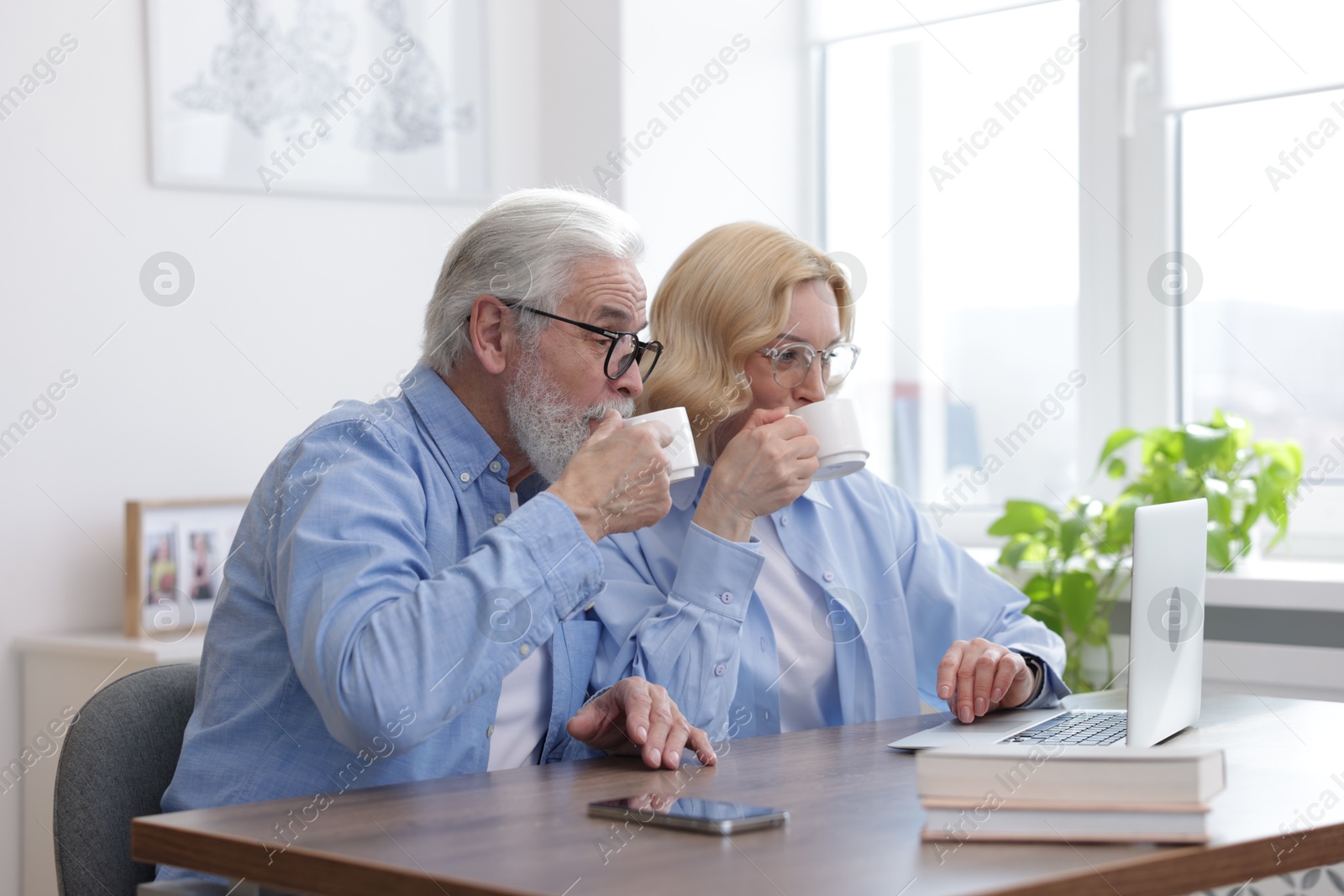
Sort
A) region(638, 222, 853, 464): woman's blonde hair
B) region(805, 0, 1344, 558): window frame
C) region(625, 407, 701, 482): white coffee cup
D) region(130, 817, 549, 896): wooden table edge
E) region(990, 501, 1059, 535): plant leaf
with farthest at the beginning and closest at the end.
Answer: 1. region(805, 0, 1344, 558): window frame
2. region(990, 501, 1059, 535): plant leaf
3. region(638, 222, 853, 464): woman's blonde hair
4. region(625, 407, 701, 482): white coffee cup
5. region(130, 817, 549, 896): wooden table edge

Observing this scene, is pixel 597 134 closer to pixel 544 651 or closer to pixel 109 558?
pixel 109 558

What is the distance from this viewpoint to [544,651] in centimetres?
149

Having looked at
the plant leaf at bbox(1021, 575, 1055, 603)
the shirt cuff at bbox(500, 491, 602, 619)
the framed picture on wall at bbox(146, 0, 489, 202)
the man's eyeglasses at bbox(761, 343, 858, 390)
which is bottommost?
the plant leaf at bbox(1021, 575, 1055, 603)

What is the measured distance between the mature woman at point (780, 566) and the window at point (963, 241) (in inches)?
43.7

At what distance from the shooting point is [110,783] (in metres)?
1.29

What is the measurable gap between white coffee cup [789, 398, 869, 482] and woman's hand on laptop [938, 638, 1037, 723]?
259mm

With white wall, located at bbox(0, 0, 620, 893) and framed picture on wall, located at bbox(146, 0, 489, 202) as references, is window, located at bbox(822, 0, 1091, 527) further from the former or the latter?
white wall, located at bbox(0, 0, 620, 893)

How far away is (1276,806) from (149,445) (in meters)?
1.97

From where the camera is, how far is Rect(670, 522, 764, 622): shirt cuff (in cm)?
156

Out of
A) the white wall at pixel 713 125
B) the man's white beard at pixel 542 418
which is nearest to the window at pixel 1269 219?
the white wall at pixel 713 125

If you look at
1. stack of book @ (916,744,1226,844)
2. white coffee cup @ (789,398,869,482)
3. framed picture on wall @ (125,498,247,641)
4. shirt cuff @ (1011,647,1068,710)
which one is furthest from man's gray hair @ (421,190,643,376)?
framed picture on wall @ (125,498,247,641)

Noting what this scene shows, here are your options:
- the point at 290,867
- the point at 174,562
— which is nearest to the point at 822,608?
the point at 290,867

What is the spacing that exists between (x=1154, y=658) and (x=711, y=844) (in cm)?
55

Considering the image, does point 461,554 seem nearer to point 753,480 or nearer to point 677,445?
point 677,445
